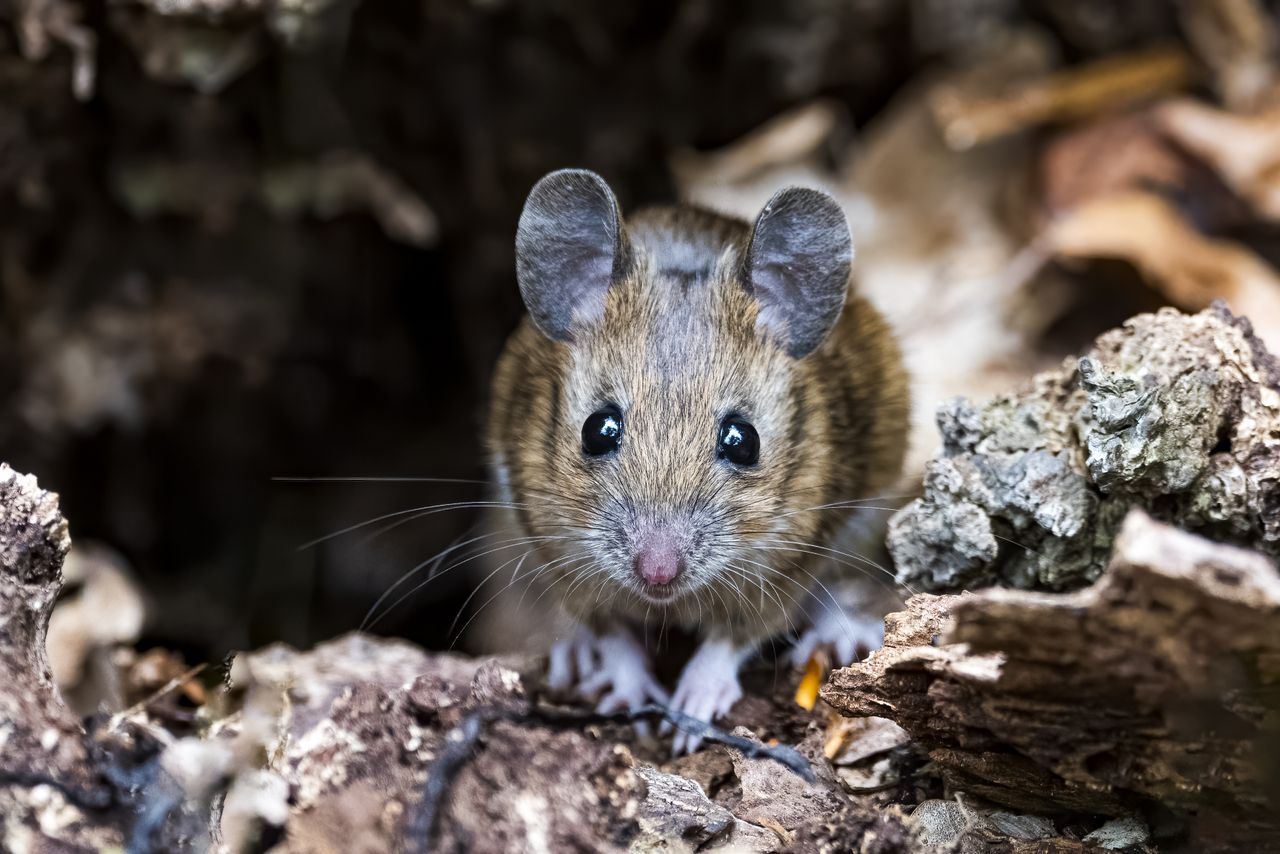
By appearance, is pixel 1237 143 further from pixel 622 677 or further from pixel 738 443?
pixel 622 677

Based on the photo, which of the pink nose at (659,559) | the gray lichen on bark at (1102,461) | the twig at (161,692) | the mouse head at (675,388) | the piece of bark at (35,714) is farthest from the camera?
the mouse head at (675,388)

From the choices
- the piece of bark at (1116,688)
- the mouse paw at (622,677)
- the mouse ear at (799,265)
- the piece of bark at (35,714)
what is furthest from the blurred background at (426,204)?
the piece of bark at (1116,688)

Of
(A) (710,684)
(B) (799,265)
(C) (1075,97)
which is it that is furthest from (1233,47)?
(A) (710,684)

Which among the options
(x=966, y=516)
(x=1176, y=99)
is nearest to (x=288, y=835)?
(x=966, y=516)

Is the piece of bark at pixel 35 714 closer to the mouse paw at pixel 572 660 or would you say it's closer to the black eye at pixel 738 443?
the mouse paw at pixel 572 660

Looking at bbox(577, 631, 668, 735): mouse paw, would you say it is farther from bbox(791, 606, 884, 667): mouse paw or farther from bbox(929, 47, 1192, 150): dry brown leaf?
bbox(929, 47, 1192, 150): dry brown leaf

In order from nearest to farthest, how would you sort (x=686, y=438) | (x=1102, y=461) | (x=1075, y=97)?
(x=1102, y=461) → (x=686, y=438) → (x=1075, y=97)

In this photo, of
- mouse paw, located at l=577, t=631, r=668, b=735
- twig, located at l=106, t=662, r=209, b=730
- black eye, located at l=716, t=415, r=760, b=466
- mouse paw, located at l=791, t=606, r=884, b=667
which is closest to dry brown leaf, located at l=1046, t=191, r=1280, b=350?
mouse paw, located at l=791, t=606, r=884, b=667
